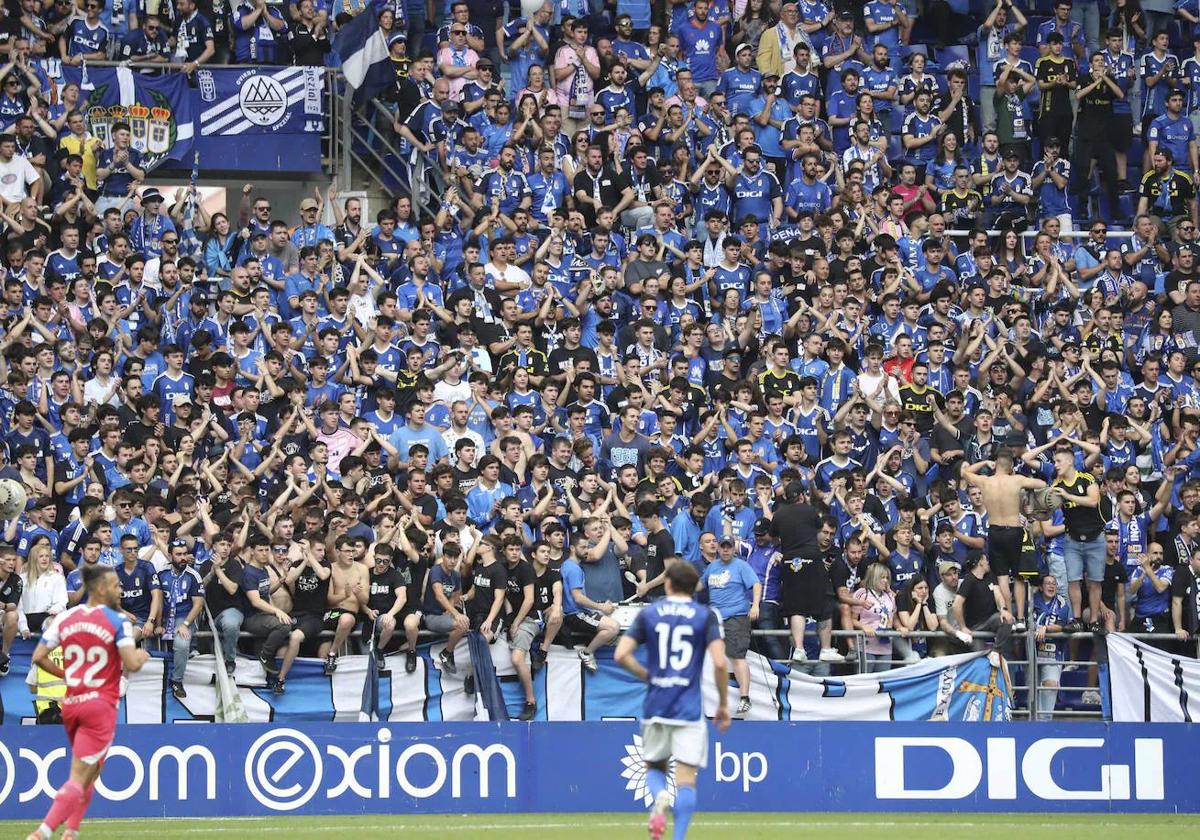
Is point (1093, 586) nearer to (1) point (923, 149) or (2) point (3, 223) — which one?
(1) point (923, 149)

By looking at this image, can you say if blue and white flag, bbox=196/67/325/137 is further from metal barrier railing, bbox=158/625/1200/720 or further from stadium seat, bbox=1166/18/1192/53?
stadium seat, bbox=1166/18/1192/53

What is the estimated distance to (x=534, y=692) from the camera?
19.8 metres

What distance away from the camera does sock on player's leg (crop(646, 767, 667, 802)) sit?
1277cm

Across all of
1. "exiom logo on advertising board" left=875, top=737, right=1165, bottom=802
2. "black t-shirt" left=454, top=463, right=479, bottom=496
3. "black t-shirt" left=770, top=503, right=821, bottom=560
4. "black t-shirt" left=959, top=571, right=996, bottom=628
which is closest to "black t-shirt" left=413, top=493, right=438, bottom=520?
"black t-shirt" left=454, top=463, right=479, bottom=496

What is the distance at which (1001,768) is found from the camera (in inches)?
734

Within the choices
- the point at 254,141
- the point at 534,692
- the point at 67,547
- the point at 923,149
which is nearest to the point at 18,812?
the point at 67,547

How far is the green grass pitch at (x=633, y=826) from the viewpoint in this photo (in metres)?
16.4

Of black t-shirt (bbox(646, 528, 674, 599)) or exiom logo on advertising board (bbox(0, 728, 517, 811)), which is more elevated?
black t-shirt (bbox(646, 528, 674, 599))

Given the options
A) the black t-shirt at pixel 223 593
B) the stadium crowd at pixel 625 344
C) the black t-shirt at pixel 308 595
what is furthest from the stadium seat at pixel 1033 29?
the black t-shirt at pixel 223 593

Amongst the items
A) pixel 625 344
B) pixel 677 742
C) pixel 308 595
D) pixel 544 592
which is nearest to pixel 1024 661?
pixel 544 592

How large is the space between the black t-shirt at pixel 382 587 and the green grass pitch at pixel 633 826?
2512 mm

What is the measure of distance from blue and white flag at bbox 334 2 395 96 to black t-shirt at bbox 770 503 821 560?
9420mm

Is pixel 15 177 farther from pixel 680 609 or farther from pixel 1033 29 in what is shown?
pixel 1033 29

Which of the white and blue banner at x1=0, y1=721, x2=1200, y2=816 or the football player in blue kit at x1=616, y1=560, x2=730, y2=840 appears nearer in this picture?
the football player in blue kit at x1=616, y1=560, x2=730, y2=840
